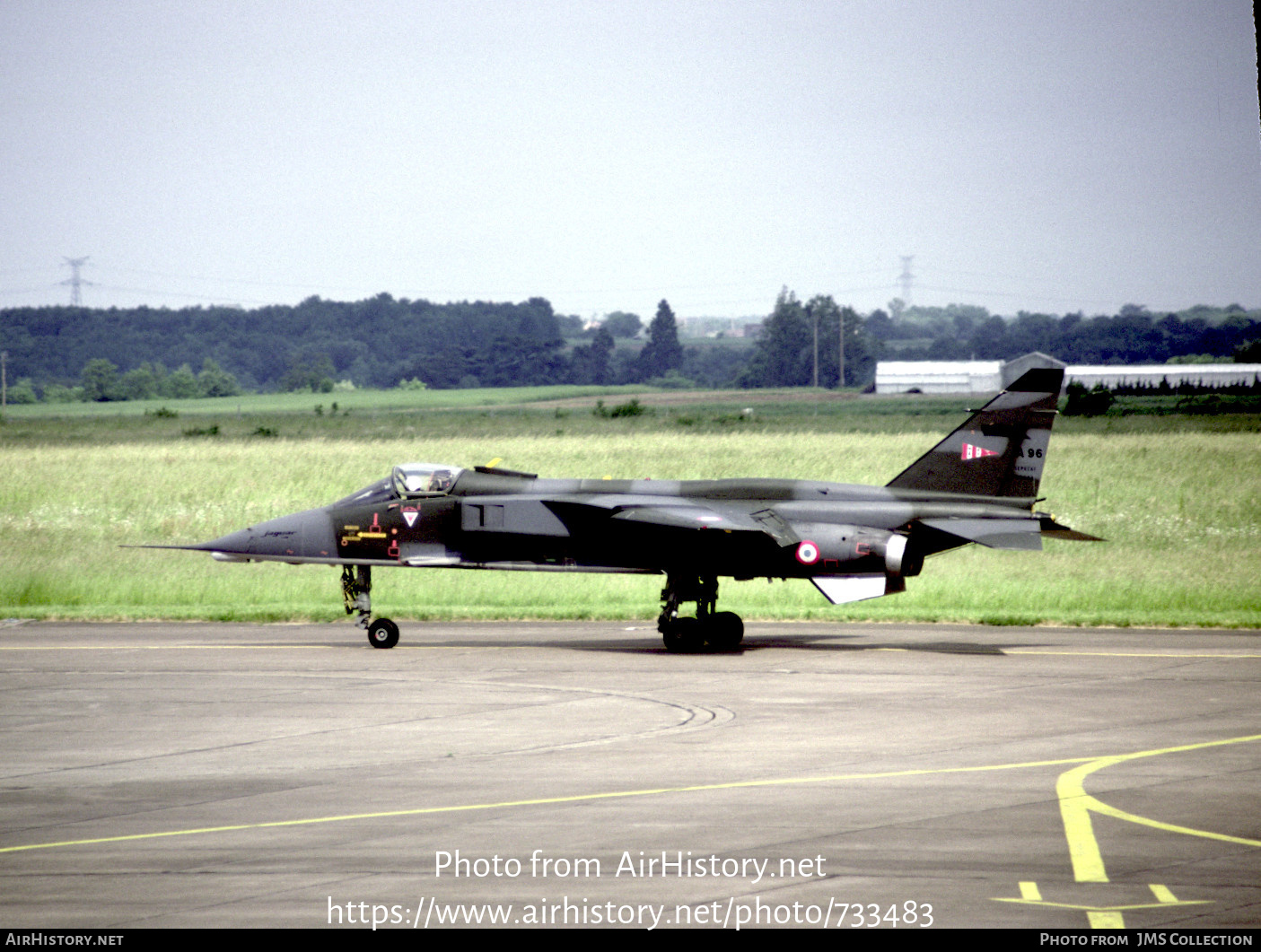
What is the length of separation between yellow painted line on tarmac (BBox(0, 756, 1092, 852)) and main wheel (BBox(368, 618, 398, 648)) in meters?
10.6

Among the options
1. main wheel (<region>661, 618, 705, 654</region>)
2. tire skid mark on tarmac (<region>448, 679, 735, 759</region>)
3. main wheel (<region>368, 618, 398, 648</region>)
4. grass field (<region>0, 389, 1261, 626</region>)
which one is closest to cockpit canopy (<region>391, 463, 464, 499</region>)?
main wheel (<region>368, 618, 398, 648</region>)

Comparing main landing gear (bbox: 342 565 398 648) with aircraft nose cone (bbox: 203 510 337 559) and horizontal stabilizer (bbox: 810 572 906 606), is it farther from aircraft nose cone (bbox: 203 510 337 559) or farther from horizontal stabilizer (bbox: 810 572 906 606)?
horizontal stabilizer (bbox: 810 572 906 606)

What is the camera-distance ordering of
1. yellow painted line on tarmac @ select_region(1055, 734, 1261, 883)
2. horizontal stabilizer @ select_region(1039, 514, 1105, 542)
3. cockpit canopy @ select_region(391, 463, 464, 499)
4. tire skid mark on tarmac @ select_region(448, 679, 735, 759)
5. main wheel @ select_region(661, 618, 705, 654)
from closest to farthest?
yellow painted line on tarmac @ select_region(1055, 734, 1261, 883) → tire skid mark on tarmac @ select_region(448, 679, 735, 759) → horizontal stabilizer @ select_region(1039, 514, 1105, 542) → main wheel @ select_region(661, 618, 705, 654) → cockpit canopy @ select_region(391, 463, 464, 499)

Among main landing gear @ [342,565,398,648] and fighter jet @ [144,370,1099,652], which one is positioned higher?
fighter jet @ [144,370,1099,652]

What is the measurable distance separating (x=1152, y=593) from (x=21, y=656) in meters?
20.7

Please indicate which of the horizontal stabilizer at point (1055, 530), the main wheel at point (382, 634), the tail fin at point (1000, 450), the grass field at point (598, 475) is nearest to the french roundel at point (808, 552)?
the tail fin at point (1000, 450)

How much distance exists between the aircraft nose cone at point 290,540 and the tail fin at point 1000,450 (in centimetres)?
904

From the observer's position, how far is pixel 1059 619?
2509cm

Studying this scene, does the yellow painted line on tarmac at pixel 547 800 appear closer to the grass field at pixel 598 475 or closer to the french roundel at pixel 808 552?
the french roundel at pixel 808 552

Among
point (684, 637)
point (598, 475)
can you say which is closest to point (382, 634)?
point (684, 637)

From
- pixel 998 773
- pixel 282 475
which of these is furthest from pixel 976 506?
pixel 282 475

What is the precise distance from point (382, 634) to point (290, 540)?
218 cm

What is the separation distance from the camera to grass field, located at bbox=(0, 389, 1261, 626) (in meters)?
27.6

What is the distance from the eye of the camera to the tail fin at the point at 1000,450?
22078 millimetres
